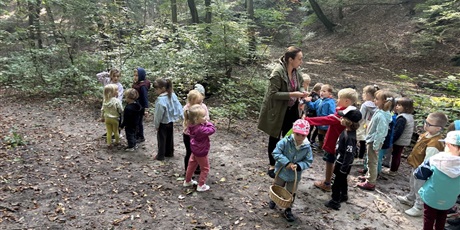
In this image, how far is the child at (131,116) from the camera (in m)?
6.21

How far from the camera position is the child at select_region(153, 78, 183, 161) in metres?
5.65

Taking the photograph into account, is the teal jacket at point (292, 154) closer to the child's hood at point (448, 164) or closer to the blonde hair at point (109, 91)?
the child's hood at point (448, 164)

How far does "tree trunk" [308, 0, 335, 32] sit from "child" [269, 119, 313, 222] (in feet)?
65.1

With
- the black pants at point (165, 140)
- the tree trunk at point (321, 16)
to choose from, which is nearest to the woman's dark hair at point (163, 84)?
the black pants at point (165, 140)

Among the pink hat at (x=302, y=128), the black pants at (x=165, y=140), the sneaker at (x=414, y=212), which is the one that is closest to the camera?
the pink hat at (x=302, y=128)

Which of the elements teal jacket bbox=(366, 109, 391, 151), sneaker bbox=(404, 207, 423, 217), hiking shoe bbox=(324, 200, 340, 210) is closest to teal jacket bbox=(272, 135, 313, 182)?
hiking shoe bbox=(324, 200, 340, 210)

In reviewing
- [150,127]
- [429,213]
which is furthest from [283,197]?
[150,127]

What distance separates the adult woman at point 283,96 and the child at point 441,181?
71.0 inches

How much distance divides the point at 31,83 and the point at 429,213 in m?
13.0

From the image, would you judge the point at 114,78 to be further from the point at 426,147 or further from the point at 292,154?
the point at 426,147

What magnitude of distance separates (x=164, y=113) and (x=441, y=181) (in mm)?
4416

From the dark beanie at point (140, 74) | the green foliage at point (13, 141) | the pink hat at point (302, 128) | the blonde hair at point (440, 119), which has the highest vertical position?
the dark beanie at point (140, 74)

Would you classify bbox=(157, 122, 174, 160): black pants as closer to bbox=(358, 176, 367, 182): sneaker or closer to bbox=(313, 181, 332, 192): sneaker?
bbox=(313, 181, 332, 192): sneaker

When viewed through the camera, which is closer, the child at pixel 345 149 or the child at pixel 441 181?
the child at pixel 441 181
